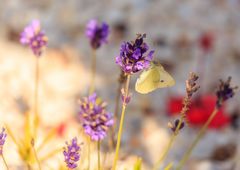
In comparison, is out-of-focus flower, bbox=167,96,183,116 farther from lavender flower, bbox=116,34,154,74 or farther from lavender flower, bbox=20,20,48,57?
lavender flower, bbox=116,34,154,74

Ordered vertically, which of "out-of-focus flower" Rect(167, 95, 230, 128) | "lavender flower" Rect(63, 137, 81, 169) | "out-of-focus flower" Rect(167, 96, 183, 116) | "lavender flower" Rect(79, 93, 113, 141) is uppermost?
"out-of-focus flower" Rect(167, 96, 183, 116)

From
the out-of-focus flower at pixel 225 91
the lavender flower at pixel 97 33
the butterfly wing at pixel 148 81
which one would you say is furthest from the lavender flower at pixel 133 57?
the lavender flower at pixel 97 33

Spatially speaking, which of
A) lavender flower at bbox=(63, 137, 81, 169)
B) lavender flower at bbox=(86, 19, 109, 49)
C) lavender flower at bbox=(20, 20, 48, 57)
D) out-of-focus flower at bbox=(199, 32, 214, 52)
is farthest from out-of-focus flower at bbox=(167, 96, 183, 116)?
lavender flower at bbox=(63, 137, 81, 169)

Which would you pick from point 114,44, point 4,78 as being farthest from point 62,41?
point 4,78

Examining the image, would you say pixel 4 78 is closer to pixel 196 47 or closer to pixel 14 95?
pixel 14 95

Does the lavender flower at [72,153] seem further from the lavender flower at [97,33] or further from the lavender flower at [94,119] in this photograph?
the lavender flower at [97,33]

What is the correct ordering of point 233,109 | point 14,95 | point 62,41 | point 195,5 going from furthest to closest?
1. point 195,5
2. point 62,41
3. point 233,109
4. point 14,95

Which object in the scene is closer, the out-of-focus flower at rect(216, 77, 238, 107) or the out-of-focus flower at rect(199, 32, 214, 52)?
the out-of-focus flower at rect(216, 77, 238, 107)
